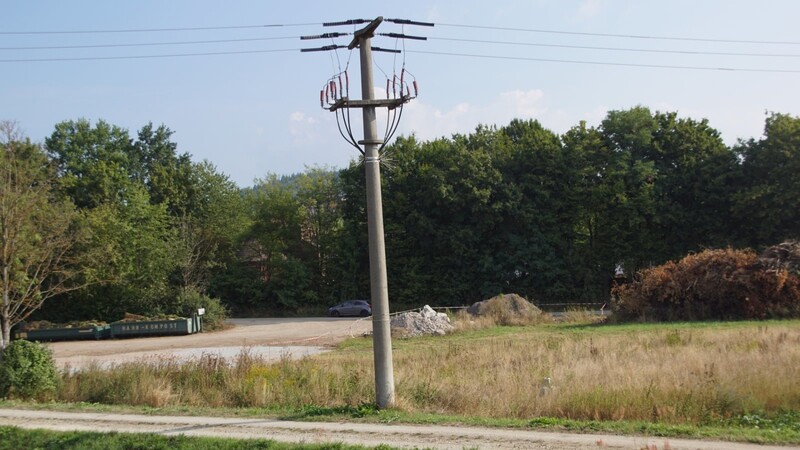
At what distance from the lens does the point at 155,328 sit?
1544 inches

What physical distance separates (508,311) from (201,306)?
1947cm

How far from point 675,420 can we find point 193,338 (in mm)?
30508

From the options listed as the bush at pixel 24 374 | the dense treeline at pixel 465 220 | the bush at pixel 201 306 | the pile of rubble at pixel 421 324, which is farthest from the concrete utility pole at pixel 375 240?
the dense treeline at pixel 465 220

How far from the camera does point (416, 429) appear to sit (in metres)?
10.6

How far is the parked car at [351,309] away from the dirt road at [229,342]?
3.94 meters

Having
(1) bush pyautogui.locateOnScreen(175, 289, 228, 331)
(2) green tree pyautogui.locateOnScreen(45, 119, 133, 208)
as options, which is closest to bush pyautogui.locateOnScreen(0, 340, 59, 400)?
(1) bush pyautogui.locateOnScreen(175, 289, 228, 331)

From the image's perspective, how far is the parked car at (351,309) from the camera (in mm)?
47594

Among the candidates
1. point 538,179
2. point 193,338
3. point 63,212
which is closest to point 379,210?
point 63,212

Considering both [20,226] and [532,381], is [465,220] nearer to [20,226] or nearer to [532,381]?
[20,226]

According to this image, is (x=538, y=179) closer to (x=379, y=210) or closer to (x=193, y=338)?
(x=193, y=338)

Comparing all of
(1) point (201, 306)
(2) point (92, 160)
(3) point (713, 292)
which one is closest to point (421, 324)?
(3) point (713, 292)

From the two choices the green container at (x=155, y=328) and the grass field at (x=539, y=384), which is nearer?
the grass field at (x=539, y=384)

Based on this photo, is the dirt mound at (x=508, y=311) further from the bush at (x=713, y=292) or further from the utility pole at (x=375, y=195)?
the utility pole at (x=375, y=195)

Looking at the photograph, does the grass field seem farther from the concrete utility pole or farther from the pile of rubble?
the pile of rubble
